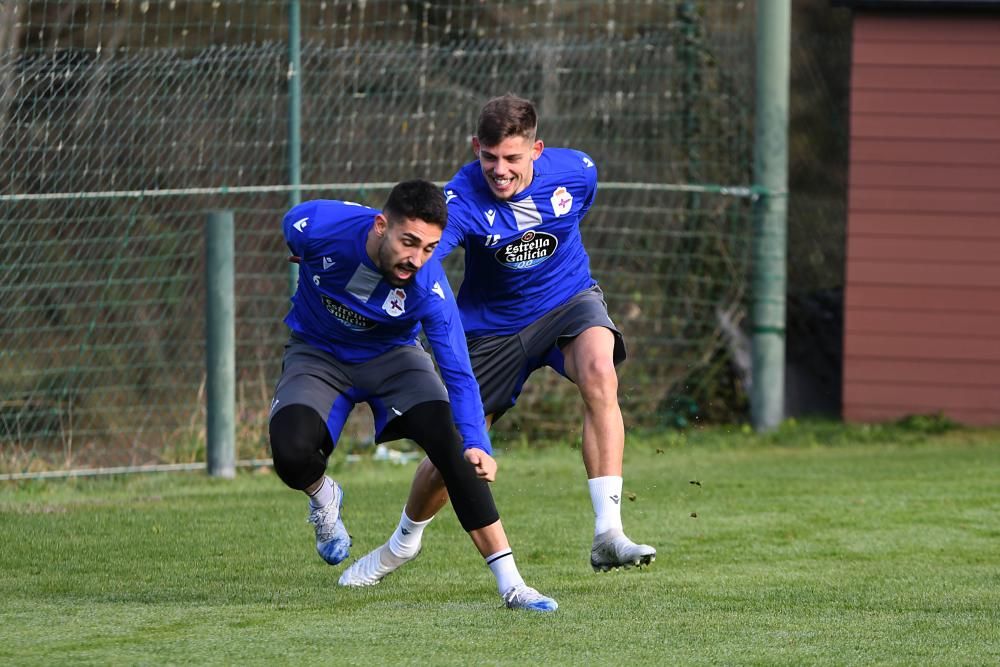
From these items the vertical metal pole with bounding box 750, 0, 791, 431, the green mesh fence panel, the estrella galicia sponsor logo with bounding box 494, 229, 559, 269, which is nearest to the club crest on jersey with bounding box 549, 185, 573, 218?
the estrella galicia sponsor logo with bounding box 494, 229, 559, 269

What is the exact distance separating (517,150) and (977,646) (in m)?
2.40

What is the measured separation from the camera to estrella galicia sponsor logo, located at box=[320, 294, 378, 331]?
5832mm

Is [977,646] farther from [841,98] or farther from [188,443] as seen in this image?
[841,98]

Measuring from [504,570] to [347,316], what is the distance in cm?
109

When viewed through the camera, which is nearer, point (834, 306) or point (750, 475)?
point (750, 475)

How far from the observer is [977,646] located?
191 inches

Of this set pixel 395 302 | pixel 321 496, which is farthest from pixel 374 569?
pixel 395 302

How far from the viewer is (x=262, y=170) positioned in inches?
428

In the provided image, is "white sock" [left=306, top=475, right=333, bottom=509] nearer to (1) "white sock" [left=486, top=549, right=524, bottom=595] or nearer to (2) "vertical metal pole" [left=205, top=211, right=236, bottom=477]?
(1) "white sock" [left=486, top=549, right=524, bottom=595]

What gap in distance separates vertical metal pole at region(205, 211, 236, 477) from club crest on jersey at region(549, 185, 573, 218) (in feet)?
11.2

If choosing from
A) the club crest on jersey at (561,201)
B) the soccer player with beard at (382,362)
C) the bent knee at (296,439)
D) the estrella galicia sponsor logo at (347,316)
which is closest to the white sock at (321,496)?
the soccer player with beard at (382,362)

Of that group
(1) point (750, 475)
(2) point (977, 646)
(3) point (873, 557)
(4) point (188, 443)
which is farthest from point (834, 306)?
(2) point (977, 646)

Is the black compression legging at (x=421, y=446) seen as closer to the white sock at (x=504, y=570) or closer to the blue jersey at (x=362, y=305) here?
the white sock at (x=504, y=570)

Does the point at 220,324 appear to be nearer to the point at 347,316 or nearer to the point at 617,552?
the point at 347,316
